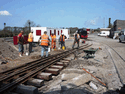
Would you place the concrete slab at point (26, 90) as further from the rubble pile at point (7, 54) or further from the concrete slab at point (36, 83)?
the rubble pile at point (7, 54)

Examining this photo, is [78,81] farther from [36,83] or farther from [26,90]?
[26,90]

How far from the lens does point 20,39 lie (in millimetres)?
10461

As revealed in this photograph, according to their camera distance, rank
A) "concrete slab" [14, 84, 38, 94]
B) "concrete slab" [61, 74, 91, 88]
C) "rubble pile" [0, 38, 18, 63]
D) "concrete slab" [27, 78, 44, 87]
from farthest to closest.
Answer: "rubble pile" [0, 38, 18, 63]
"concrete slab" [27, 78, 44, 87]
"concrete slab" [61, 74, 91, 88]
"concrete slab" [14, 84, 38, 94]

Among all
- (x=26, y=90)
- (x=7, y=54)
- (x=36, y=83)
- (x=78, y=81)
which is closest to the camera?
(x=26, y=90)

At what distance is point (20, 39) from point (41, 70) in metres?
4.65

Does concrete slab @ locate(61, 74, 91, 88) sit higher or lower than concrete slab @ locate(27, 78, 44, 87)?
higher

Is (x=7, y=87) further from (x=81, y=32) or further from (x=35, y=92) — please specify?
(x=81, y=32)

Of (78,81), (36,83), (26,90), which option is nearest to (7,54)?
(36,83)

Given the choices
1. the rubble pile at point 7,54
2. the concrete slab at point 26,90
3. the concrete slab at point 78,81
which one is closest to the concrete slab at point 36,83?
the concrete slab at point 26,90

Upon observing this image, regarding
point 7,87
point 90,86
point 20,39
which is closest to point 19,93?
point 7,87

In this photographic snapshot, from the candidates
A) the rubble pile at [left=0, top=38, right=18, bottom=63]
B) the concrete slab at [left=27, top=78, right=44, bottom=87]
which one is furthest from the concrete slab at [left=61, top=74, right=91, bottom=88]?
the rubble pile at [left=0, top=38, right=18, bottom=63]

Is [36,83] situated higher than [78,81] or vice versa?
[78,81]

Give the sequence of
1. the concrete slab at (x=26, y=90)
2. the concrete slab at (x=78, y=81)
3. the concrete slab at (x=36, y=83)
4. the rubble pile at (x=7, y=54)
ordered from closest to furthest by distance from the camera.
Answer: the concrete slab at (x=26, y=90), the concrete slab at (x=78, y=81), the concrete slab at (x=36, y=83), the rubble pile at (x=7, y=54)

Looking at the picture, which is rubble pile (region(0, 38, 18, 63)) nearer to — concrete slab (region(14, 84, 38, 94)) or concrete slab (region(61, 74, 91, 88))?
concrete slab (region(14, 84, 38, 94))
